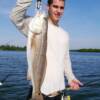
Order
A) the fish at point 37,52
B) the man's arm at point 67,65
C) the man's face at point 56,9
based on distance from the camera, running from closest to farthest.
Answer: the fish at point 37,52, the man's face at point 56,9, the man's arm at point 67,65

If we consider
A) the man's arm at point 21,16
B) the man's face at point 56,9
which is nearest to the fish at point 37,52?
the man's arm at point 21,16

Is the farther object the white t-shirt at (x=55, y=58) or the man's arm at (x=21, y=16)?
the white t-shirt at (x=55, y=58)

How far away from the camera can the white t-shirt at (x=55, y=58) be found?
5160mm

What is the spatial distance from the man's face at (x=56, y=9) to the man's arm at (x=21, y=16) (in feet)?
1.24

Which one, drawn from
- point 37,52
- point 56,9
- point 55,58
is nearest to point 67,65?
point 55,58

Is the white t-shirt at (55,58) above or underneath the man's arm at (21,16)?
underneath

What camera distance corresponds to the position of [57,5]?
513 cm

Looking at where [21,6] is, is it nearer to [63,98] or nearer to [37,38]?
[37,38]

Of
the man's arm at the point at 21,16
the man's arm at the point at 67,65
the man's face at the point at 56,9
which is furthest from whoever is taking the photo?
the man's arm at the point at 67,65

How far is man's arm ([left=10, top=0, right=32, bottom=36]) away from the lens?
185 inches

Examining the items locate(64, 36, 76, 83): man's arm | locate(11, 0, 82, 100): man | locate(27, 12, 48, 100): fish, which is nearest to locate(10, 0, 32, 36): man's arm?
locate(11, 0, 82, 100): man

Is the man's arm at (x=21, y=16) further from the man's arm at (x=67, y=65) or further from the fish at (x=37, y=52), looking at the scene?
the man's arm at (x=67, y=65)

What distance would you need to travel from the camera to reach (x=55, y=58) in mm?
5215

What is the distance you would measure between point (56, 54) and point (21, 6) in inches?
37.9
